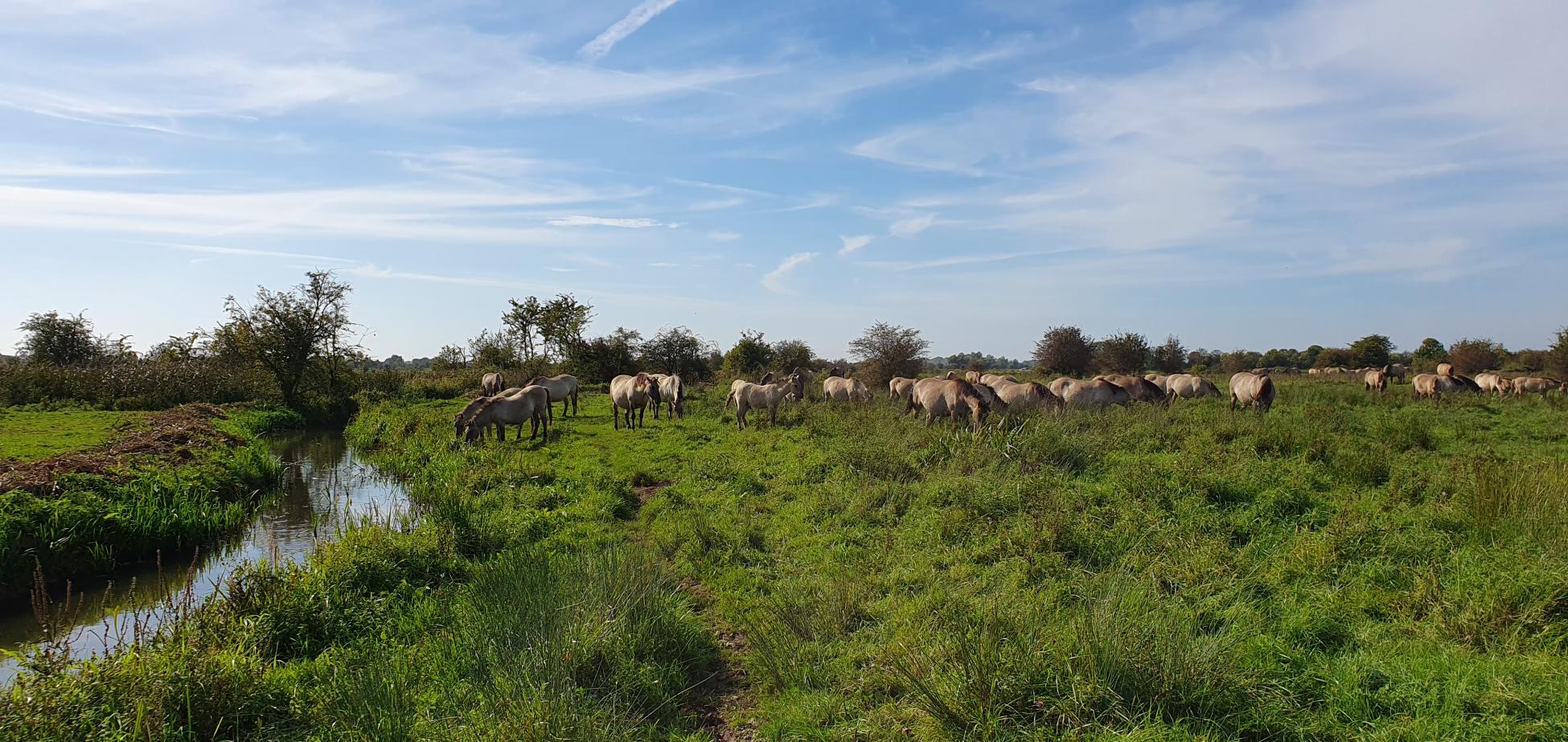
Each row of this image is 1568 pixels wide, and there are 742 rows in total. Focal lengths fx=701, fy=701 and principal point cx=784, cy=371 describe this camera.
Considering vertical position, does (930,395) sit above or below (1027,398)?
above

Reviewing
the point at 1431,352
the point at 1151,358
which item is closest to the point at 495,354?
the point at 1151,358

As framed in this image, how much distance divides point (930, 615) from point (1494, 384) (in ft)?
108

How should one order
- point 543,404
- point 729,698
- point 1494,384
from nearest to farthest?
point 729,698
point 543,404
point 1494,384

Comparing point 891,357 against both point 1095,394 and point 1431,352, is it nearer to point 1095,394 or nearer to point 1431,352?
point 1095,394

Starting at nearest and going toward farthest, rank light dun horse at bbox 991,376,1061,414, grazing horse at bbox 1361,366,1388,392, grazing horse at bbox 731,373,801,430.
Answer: light dun horse at bbox 991,376,1061,414 → grazing horse at bbox 731,373,801,430 → grazing horse at bbox 1361,366,1388,392

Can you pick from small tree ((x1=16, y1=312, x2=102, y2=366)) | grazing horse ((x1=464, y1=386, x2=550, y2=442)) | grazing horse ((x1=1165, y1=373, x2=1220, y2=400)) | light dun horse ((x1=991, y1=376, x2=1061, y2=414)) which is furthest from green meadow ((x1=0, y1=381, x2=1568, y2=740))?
small tree ((x1=16, y1=312, x2=102, y2=366))

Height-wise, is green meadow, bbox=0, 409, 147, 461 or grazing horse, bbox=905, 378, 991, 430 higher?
grazing horse, bbox=905, 378, 991, 430

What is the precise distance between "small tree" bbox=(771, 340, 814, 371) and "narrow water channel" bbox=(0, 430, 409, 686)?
22427 mm

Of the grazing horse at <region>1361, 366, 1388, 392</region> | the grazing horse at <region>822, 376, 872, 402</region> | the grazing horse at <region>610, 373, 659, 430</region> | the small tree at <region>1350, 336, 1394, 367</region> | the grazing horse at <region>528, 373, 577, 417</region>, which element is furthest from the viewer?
the small tree at <region>1350, 336, 1394, 367</region>

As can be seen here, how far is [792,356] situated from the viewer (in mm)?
38688

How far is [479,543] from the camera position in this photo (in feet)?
26.6

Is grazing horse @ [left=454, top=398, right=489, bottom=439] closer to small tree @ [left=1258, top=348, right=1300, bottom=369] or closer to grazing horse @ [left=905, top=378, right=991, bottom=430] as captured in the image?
grazing horse @ [left=905, top=378, right=991, bottom=430]

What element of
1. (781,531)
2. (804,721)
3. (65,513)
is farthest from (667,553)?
(65,513)

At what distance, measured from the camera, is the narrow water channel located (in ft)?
18.8
